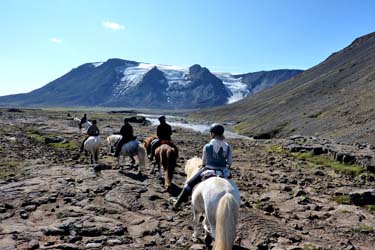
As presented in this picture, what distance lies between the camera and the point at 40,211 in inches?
537

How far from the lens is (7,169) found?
21.7 metres

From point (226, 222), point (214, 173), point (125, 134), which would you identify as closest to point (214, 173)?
point (214, 173)

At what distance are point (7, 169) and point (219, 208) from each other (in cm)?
1682

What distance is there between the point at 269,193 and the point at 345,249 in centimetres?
725

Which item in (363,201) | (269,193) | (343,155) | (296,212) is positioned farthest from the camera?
(343,155)

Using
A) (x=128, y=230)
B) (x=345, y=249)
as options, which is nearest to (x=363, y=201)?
(x=345, y=249)

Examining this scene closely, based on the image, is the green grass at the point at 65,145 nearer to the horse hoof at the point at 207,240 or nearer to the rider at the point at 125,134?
the rider at the point at 125,134

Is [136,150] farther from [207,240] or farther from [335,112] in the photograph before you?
[335,112]

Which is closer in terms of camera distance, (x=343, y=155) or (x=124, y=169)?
(x=124, y=169)

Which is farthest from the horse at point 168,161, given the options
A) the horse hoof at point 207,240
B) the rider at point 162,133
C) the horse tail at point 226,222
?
the horse tail at point 226,222

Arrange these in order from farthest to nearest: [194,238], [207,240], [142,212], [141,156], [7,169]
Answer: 1. [7,169]
2. [141,156]
3. [142,212]
4. [194,238]
5. [207,240]

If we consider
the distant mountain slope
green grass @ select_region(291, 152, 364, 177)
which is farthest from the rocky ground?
the distant mountain slope

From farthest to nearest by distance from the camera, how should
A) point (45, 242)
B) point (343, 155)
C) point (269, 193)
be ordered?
point (343, 155) → point (269, 193) → point (45, 242)

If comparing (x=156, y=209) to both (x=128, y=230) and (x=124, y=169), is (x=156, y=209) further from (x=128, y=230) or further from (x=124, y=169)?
(x=124, y=169)
